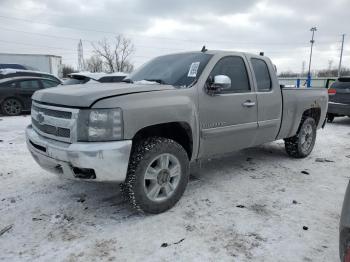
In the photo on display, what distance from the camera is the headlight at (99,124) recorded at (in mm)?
3084

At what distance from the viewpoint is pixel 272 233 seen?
3234 millimetres

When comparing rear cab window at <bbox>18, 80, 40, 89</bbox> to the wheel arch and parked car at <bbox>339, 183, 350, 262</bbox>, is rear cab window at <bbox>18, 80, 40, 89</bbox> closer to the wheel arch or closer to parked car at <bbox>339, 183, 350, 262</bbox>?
the wheel arch

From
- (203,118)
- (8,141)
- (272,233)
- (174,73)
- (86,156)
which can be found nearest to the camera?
(86,156)

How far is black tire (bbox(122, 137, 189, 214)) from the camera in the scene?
3.34 meters

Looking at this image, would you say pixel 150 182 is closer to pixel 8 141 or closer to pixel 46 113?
pixel 46 113

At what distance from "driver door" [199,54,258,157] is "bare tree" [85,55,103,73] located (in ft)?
168

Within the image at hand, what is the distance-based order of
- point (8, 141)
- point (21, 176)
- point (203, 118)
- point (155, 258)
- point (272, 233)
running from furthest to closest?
1. point (8, 141)
2. point (21, 176)
3. point (203, 118)
4. point (272, 233)
5. point (155, 258)

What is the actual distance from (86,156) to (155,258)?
1.08 metres

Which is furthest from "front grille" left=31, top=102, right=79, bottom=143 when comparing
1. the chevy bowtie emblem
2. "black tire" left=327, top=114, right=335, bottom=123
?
"black tire" left=327, top=114, right=335, bottom=123

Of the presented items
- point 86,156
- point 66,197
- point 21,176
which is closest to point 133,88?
point 86,156

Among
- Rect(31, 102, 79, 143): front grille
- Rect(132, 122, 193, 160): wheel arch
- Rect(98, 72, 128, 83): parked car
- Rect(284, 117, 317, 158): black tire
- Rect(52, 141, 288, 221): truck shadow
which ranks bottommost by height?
Rect(52, 141, 288, 221): truck shadow

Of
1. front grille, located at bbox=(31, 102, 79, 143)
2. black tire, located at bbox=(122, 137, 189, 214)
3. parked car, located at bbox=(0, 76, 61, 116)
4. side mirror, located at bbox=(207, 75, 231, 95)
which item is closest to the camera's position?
front grille, located at bbox=(31, 102, 79, 143)

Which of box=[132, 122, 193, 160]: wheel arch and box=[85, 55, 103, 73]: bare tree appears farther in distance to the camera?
box=[85, 55, 103, 73]: bare tree

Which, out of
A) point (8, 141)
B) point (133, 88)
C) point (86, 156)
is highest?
point (133, 88)
